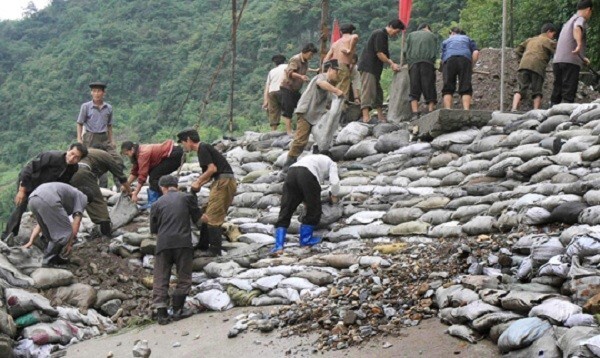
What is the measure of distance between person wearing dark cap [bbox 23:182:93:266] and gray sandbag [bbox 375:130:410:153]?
4003 millimetres

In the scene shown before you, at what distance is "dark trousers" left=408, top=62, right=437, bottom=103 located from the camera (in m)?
11.4

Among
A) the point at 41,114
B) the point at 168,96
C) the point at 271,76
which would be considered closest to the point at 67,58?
the point at 41,114

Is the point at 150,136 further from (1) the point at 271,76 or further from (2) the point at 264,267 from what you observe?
(2) the point at 264,267

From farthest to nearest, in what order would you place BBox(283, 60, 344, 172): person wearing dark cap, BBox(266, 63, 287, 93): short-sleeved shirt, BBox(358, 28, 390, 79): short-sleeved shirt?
1. BBox(266, 63, 287, 93): short-sleeved shirt
2. BBox(358, 28, 390, 79): short-sleeved shirt
3. BBox(283, 60, 344, 172): person wearing dark cap

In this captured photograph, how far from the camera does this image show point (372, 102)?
38.9ft

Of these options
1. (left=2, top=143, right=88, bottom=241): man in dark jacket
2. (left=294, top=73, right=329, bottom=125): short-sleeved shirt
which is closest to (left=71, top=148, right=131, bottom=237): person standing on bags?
(left=2, top=143, right=88, bottom=241): man in dark jacket

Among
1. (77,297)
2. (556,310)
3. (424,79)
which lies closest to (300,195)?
(77,297)

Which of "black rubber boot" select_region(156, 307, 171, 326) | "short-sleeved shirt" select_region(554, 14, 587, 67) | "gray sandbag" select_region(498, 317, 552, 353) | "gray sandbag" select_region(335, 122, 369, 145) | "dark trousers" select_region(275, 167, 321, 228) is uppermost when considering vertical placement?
"short-sleeved shirt" select_region(554, 14, 587, 67)

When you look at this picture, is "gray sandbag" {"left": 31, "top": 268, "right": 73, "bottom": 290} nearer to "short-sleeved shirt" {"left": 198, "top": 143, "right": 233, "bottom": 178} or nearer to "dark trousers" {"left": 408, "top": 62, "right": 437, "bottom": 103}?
"short-sleeved shirt" {"left": 198, "top": 143, "right": 233, "bottom": 178}

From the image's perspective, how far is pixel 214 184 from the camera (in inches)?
333

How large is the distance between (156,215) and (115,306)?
1.03 metres

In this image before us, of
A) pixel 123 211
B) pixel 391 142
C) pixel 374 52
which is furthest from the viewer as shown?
pixel 374 52

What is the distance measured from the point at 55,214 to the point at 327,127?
3481 millimetres

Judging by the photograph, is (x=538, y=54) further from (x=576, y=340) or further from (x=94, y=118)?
(x=576, y=340)
